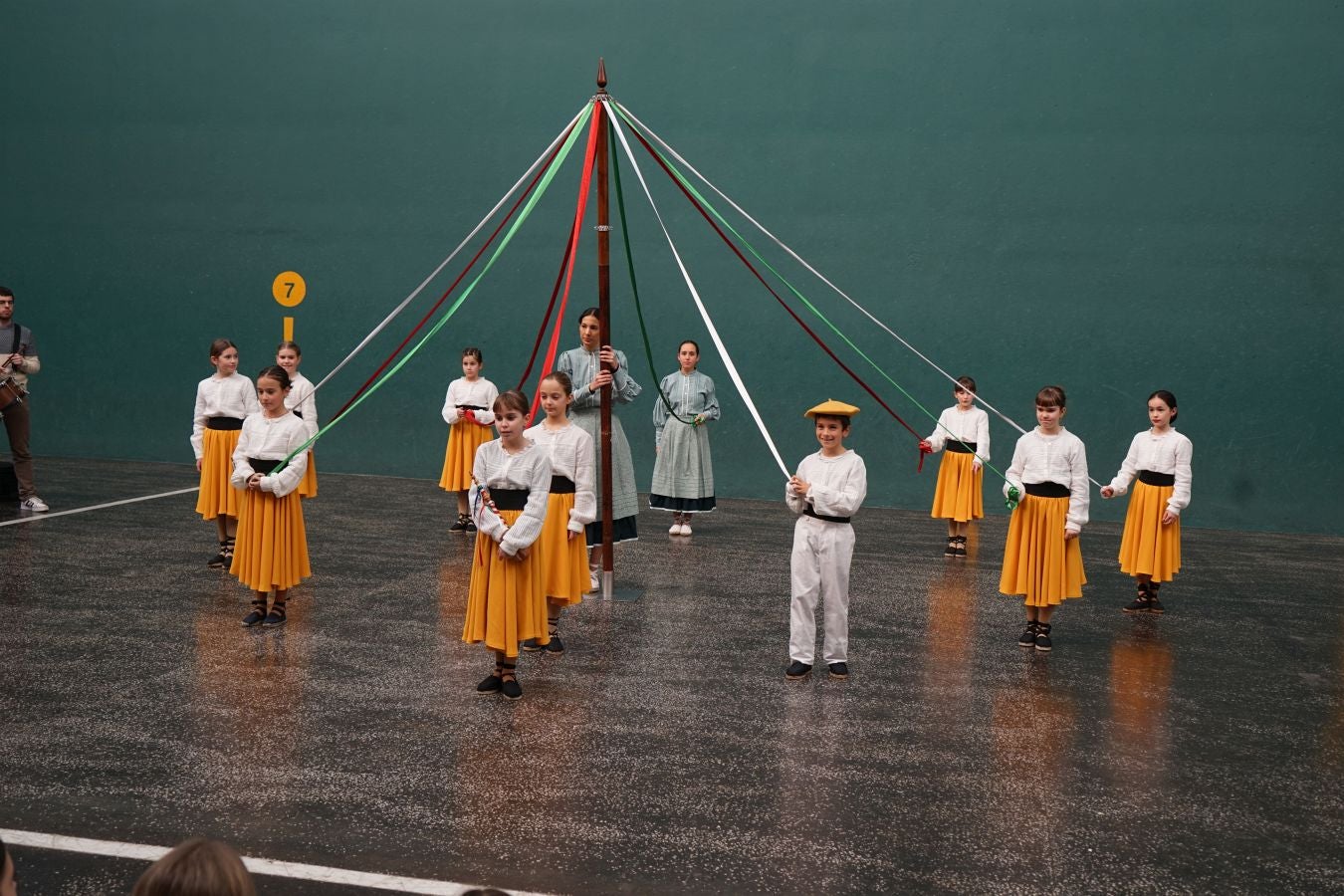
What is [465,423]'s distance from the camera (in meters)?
9.56

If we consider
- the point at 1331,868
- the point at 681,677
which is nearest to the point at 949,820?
the point at 1331,868

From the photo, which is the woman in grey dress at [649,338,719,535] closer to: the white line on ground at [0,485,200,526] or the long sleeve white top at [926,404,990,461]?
the long sleeve white top at [926,404,990,461]

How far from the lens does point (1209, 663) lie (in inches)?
236

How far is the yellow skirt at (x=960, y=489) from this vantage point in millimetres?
8891

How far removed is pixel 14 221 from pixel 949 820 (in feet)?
41.1

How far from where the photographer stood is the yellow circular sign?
12.4m

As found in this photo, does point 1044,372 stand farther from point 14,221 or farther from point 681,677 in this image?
point 14,221

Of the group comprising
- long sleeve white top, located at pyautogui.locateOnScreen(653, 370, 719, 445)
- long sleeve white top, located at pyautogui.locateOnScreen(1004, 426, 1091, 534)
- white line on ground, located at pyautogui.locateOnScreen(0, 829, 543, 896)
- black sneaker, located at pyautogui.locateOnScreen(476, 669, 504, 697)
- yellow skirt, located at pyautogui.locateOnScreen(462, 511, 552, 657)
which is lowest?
white line on ground, located at pyautogui.locateOnScreen(0, 829, 543, 896)

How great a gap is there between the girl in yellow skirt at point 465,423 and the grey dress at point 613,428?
2097 millimetres

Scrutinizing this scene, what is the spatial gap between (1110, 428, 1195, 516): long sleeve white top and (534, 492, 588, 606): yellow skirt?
9.77ft

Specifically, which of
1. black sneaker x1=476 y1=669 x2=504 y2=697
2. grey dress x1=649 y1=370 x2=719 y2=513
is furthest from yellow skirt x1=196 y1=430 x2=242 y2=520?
grey dress x1=649 y1=370 x2=719 y2=513

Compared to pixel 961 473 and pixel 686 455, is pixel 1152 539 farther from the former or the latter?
pixel 686 455

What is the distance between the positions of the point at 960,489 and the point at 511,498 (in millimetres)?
4495

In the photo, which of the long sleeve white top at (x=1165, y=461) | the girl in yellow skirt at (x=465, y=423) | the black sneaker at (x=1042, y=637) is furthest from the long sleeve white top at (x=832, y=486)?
the girl in yellow skirt at (x=465, y=423)
